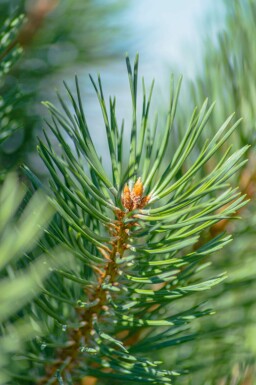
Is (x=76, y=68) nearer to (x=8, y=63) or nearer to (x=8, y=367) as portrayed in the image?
(x=8, y=63)

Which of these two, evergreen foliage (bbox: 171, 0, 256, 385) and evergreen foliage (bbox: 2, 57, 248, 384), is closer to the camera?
evergreen foliage (bbox: 2, 57, 248, 384)

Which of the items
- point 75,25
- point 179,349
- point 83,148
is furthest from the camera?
point 75,25

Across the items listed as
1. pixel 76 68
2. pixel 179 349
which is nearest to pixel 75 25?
pixel 76 68

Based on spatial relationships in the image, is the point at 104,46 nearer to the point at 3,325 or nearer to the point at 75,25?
the point at 75,25

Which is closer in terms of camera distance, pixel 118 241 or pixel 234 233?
pixel 118 241

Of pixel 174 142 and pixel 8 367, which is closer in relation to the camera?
pixel 8 367

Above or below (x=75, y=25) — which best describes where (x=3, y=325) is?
below

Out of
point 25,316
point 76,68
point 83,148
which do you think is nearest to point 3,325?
point 25,316

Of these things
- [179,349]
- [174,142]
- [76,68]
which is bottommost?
[179,349]

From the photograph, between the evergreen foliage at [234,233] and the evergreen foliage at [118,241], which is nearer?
the evergreen foliage at [118,241]

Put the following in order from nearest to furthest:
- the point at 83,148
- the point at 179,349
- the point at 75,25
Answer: the point at 83,148 → the point at 179,349 → the point at 75,25
